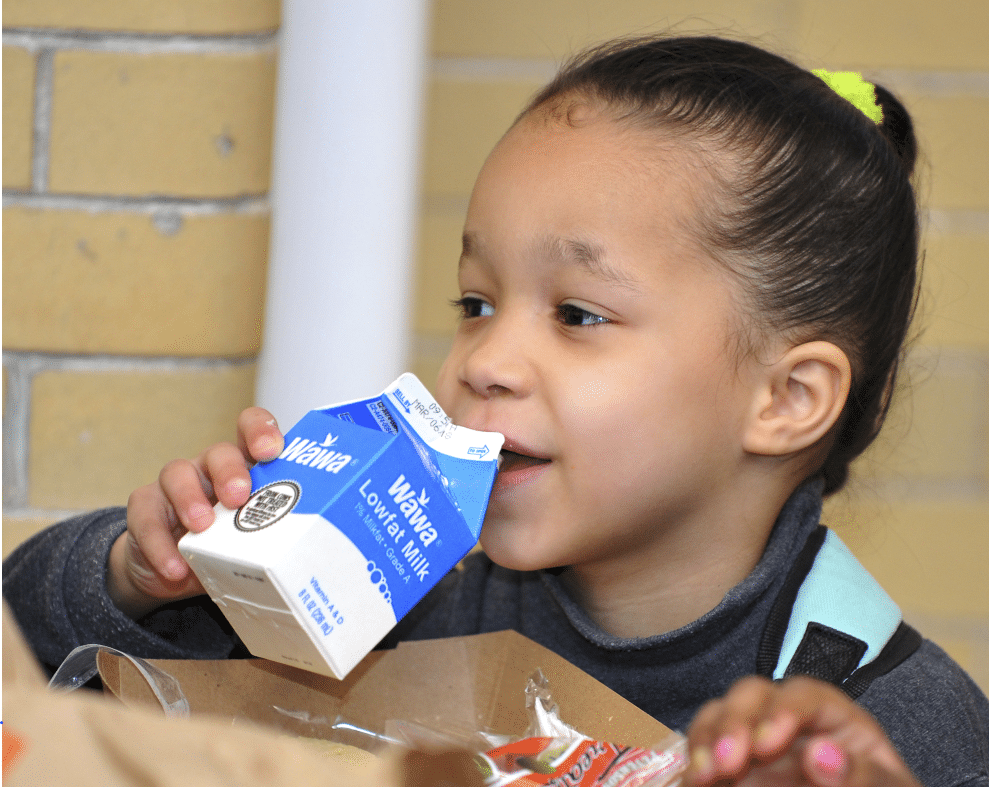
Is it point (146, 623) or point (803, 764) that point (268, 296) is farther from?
point (803, 764)

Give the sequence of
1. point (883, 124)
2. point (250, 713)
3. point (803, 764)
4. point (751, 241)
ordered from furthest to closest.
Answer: point (883, 124), point (751, 241), point (250, 713), point (803, 764)

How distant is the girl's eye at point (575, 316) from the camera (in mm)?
768

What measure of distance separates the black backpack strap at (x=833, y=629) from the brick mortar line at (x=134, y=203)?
0.65m

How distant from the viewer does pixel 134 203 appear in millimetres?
1010

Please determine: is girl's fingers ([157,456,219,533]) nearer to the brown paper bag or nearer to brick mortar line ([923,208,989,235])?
the brown paper bag

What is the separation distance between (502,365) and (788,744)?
41 centimetres

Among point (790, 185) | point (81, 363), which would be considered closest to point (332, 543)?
point (790, 185)

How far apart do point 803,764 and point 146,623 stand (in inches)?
24.6

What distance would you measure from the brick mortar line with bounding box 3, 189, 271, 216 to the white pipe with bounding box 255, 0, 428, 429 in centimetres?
6

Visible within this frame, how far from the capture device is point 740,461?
0.84 meters

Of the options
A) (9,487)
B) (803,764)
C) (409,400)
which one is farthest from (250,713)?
(9,487)

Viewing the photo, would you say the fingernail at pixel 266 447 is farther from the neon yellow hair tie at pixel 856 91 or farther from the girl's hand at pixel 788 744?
the neon yellow hair tie at pixel 856 91

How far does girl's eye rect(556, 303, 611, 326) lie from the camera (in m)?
0.77

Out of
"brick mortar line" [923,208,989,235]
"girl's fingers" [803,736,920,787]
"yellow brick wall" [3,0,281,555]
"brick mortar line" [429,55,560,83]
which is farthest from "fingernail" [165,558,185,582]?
"brick mortar line" [923,208,989,235]
